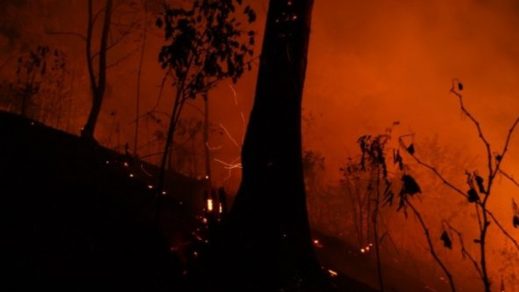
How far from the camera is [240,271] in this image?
16.3 feet

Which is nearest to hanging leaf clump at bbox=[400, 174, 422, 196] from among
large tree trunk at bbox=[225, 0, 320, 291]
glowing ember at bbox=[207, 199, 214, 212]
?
large tree trunk at bbox=[225, 0, 320, 291]

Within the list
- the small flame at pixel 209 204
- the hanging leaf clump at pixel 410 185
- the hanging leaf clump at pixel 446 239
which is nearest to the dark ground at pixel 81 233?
the small flame at pixel 209 204

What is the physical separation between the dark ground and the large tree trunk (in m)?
0.60

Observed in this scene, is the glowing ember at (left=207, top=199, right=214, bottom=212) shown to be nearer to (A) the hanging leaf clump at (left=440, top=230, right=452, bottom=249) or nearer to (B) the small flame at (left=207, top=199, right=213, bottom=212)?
(B) the small flame at (left=207, top=199, right=213, bottom=212)

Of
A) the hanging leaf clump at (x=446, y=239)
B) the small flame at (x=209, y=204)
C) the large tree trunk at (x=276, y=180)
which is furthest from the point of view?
the small flame at (x=209, y=204)

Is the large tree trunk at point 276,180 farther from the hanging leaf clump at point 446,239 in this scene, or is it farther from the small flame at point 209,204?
the hanging leaf clump at point 446,239

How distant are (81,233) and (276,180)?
2102 mm

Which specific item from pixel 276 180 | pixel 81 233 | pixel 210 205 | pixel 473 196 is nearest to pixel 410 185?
pixel 473 196

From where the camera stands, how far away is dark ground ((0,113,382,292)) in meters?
4.13

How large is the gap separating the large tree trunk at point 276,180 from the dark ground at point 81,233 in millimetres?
600

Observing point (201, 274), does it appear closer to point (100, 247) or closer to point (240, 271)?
point (240, 271)

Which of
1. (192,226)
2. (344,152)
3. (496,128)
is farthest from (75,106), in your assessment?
(496,128)

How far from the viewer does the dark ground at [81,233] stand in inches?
163

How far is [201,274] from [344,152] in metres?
26.5
